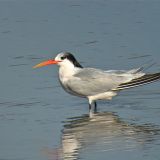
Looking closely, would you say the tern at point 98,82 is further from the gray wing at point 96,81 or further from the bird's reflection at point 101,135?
the bird's reflection at point 101,135

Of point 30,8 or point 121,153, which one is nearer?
point 121,153

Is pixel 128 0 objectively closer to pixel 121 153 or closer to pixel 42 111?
pixel 42 111

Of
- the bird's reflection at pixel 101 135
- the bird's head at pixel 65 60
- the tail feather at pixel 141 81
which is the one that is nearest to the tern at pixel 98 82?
the tail feather at pixel 141 81

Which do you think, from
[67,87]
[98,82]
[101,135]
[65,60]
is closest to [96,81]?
[98,82]

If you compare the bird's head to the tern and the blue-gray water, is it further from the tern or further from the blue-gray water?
the blue-gray water

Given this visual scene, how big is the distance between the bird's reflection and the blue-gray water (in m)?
0.01

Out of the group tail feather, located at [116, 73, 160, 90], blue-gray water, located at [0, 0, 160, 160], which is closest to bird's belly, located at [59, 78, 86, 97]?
blue-gray water, located at [0, 0, 160, 160]

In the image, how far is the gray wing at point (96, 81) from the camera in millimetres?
11133

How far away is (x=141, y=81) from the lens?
1105 centimetres

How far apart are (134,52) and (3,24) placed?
2.71m

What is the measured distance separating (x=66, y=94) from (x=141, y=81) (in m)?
1.20

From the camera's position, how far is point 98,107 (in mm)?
11219

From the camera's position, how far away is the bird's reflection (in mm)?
8848

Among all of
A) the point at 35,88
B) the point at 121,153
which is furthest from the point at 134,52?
the point at 121,153
